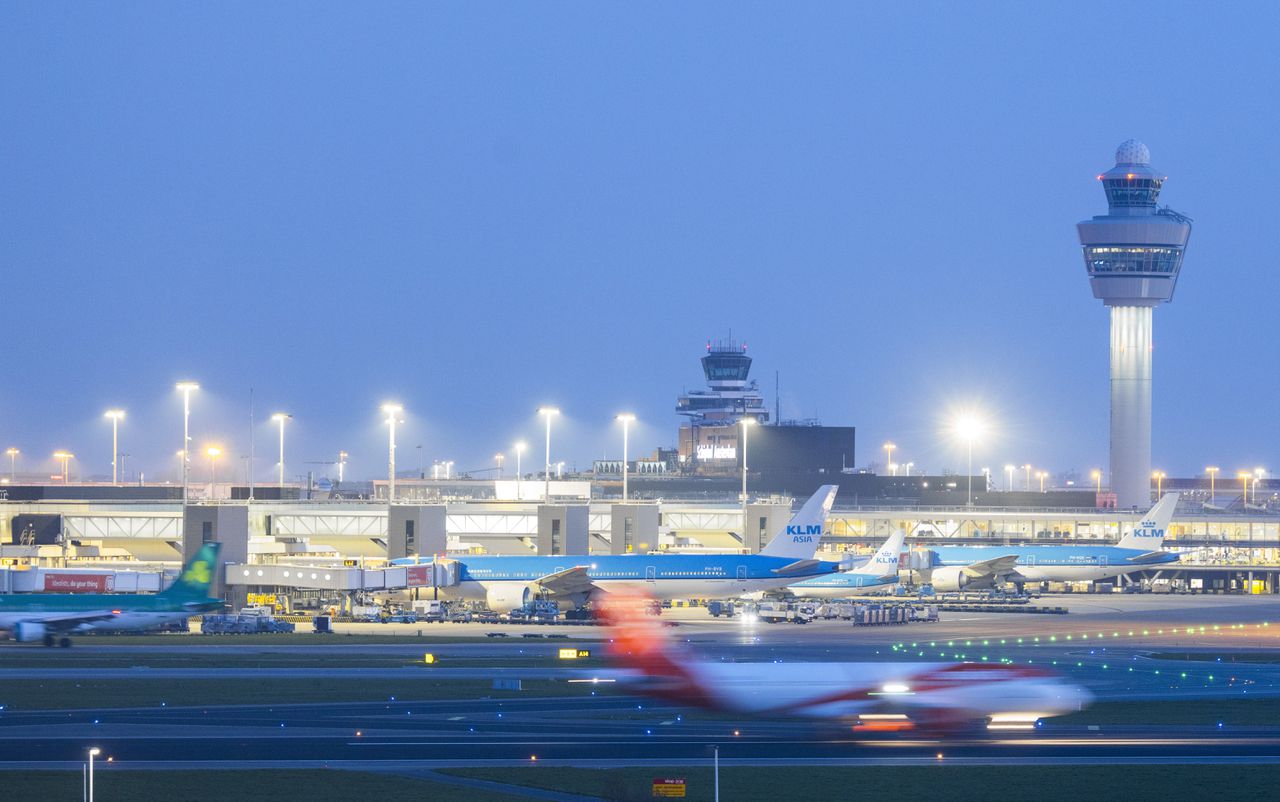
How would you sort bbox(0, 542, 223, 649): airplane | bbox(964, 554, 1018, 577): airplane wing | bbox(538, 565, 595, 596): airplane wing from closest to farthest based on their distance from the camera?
bbox(0, 542, 223, 649): airplane, bbox(538, 565, 595, 596): airplane wing, bbox(964, 554, 1018, 577): airplane wing

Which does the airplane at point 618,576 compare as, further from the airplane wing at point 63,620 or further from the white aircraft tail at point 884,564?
the airplane wing at point 63,620

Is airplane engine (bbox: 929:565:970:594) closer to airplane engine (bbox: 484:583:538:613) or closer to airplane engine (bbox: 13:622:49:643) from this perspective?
airplane engine (bbox: 484:583:538:613)

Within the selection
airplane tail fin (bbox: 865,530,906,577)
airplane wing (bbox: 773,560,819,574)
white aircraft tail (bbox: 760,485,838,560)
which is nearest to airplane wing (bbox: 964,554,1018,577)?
airplane tail fin (bbox: 865,530,906,577)

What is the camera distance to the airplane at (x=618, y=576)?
95.9 m

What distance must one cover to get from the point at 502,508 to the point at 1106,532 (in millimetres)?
83527

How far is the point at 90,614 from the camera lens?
2913 inches

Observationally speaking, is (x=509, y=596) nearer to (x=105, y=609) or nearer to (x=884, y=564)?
(x=884, y=564)

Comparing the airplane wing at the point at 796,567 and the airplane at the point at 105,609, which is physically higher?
the airplane wing at the point at 796,567

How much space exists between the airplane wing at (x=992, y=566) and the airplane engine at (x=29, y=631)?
81087 mm

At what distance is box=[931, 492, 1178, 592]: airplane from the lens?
135 meters

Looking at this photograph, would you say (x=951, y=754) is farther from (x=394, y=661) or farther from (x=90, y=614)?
(x=90, y=614)

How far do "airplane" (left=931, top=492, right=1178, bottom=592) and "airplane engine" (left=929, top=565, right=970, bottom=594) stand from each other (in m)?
0.16

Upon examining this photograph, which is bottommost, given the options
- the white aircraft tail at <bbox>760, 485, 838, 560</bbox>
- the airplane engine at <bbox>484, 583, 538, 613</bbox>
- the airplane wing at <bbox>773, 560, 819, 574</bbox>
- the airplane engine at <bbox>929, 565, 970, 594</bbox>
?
the airplane engine at <bbox>929, 565, 970, 594</bbox>

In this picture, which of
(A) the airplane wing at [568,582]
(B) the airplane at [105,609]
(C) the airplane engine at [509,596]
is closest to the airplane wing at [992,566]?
(A) the airplane wing at [568,582]
